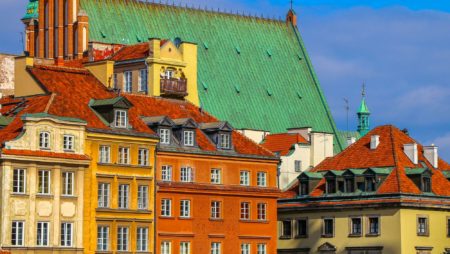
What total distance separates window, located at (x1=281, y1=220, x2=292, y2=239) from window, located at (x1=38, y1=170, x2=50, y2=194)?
30965 mm

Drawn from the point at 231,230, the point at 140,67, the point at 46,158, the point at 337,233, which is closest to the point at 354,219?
the point at 337,233

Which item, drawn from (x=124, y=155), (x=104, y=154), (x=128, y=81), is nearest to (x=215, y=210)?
(x=124, y=155)

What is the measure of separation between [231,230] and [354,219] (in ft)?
41.7

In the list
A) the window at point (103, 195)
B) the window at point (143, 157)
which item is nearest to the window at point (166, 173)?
the window at point (143, 157)

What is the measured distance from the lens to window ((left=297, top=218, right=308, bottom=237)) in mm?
142500

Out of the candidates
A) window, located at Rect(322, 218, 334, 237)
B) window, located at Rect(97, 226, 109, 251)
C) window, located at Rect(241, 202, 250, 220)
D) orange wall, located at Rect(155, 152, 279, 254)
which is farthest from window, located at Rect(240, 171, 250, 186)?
window, located at Rect(97, 226, 109, 251)

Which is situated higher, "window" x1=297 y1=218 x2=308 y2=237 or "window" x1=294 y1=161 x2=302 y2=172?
"window" x1=294 y1=161 x2=302 y2=172

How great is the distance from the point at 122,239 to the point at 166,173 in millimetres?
6998

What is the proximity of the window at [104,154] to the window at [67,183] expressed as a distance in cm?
313

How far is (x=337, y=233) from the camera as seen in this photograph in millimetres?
140000

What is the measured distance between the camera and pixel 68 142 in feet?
A: 395

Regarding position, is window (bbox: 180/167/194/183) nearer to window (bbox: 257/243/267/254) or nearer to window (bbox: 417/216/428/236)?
window (bbox: 257/243/267/254)

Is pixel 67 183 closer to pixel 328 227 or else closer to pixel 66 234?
pixel 66 234

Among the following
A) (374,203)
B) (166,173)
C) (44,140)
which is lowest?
(374,203)
